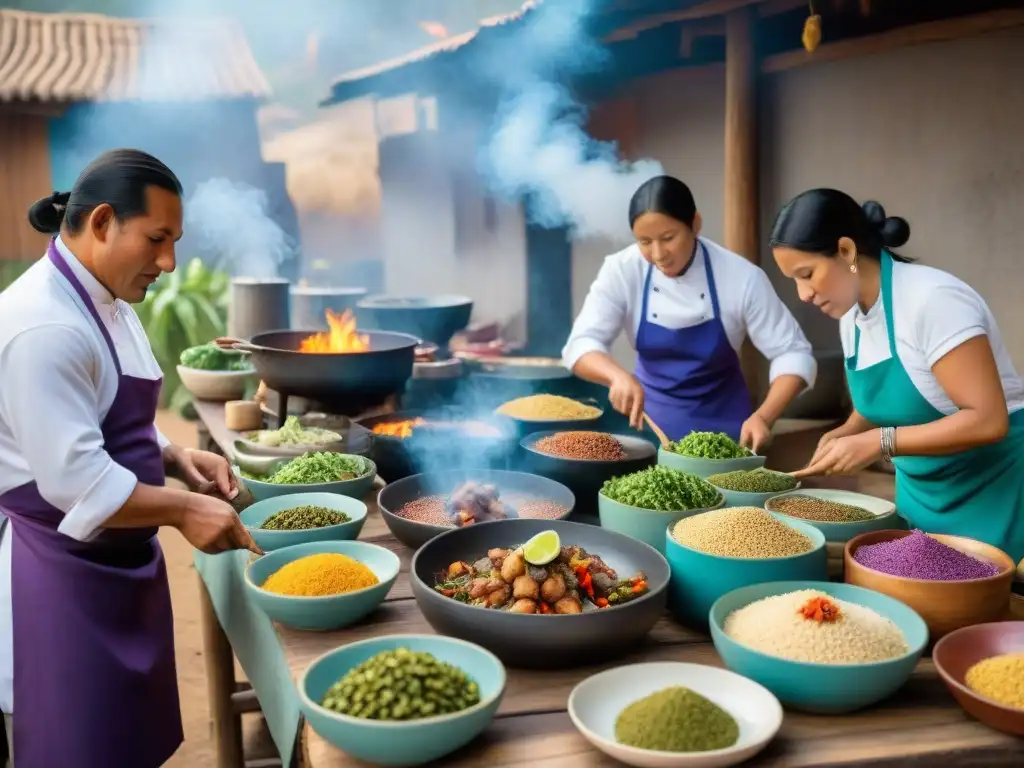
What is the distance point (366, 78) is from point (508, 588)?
8337mm

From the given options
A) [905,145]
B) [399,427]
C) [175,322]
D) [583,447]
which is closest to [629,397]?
[583,447]

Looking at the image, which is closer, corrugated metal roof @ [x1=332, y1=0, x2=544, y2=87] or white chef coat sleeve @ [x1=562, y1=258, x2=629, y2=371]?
white chef coat sleeve @ [x1=562, y1=258, x2=629, y2=371]

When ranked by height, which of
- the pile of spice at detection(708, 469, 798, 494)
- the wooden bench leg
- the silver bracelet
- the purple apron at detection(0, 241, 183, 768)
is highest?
the silver bracelet

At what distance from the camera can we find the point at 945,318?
2.38 meters

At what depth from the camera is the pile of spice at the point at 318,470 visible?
2.81m

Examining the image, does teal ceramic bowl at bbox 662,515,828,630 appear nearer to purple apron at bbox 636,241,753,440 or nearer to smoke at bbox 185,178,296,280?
purple apron at bbox 636,241,753,440

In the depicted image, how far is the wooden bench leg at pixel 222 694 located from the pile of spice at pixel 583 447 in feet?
5.30

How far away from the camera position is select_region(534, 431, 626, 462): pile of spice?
285 cm

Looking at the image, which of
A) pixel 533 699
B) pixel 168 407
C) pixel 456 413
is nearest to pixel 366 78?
pixel 168 407

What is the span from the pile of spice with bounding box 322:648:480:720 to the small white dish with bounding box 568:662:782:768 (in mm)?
200

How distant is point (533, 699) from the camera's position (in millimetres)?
1690

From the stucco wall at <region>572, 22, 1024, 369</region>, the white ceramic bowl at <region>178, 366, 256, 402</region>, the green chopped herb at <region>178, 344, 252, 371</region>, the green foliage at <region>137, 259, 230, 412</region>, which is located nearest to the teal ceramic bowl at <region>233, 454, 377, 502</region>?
the white ceramic bowl at <region>178, 366, 256, 402</region>

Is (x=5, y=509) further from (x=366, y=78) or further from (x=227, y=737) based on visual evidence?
(x=366, y=78)

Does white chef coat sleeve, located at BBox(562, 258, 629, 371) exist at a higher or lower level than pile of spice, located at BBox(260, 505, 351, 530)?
higher
